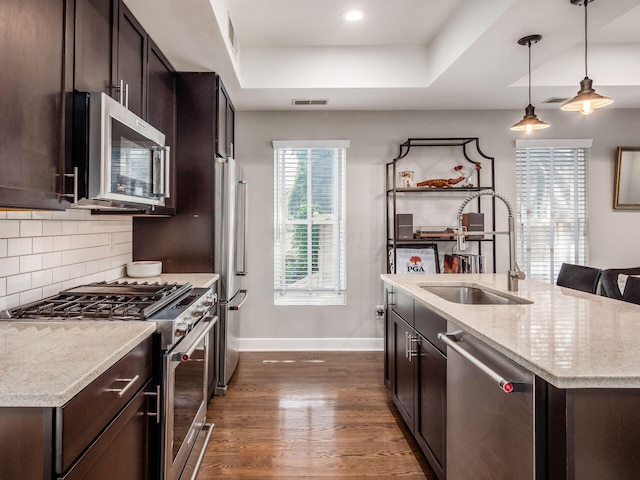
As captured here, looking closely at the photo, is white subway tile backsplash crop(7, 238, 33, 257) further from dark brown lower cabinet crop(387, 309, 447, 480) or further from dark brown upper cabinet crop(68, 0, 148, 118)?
dark brown lower cabinet crop(387, 309, 447, 480)

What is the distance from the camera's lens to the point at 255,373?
10.9 ft

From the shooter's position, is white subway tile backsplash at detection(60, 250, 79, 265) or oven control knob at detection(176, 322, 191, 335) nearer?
oven control knob at detection(176, 322, 191, 335)

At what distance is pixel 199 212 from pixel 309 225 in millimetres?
1337

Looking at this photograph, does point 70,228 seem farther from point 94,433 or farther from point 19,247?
point 94,433

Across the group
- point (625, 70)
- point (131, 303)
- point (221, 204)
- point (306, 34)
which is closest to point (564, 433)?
point (131, 303)

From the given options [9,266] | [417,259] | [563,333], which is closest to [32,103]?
[9,266]

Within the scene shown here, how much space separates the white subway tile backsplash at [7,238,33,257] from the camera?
64.8 inches

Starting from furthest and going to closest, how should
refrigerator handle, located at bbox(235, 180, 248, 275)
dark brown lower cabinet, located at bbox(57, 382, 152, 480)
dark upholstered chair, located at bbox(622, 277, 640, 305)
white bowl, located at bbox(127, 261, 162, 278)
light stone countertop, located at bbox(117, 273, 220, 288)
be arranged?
refrigerator handle, located at bbox(235, 180, 248, 275)
white bowl, located at bbox(127, 261, 162, 278)
light stone countertop, located at bbox(117, 273, 220, 288)
dark upholstered chair, located at bbox(622, 277, 640, 305)
dark brown lower cabinet, located at bbox(57, 382, 152, 480)

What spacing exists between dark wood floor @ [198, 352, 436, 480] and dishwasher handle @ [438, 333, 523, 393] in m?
0.90

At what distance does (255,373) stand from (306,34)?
288 centimetres

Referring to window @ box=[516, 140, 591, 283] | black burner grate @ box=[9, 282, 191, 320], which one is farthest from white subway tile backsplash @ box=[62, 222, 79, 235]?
window @ box=[516, 140, 591, 283]

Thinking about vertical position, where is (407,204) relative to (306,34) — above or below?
below

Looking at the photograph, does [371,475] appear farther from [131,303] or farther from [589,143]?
[589,143]

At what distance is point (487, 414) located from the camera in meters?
1.31
